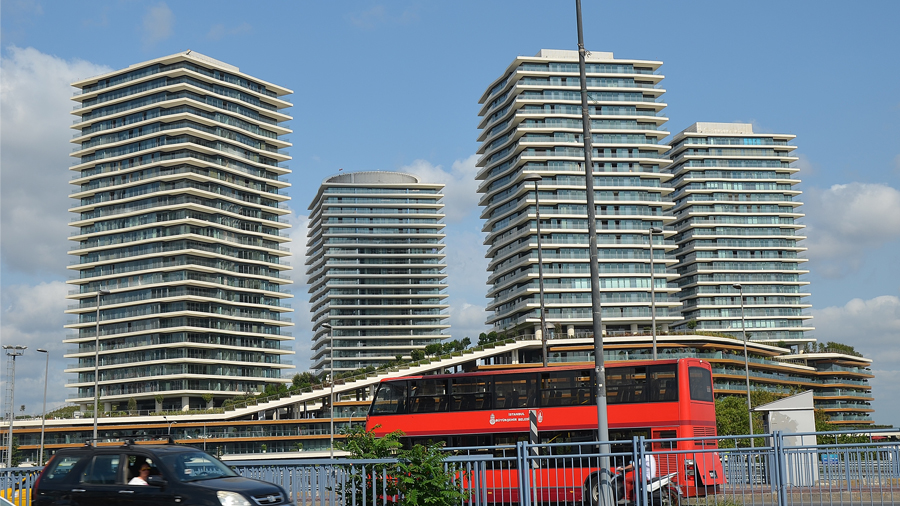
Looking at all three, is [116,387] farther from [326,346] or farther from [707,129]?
[707,129]

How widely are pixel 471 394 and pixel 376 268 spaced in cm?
13327

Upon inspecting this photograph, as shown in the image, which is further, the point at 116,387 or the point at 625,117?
the point at 625,117

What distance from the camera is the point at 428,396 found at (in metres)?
27.0

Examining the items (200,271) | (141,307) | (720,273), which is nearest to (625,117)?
(720,273)

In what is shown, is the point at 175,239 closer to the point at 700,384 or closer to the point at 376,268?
the point at 376,268

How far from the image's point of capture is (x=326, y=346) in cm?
16075

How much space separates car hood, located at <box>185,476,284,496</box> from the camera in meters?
12.0

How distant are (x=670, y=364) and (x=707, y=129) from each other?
129822mm

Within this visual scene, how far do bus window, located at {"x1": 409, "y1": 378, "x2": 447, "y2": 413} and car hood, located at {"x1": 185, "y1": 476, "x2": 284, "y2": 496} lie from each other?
14.4m

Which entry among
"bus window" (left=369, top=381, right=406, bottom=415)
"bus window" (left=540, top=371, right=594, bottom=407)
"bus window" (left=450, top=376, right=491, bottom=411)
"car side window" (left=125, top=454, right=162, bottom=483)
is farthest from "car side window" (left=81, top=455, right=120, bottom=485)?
"bus window" (left=540, top=371, right=594, bottom=407)

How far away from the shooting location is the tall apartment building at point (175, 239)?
102 metres

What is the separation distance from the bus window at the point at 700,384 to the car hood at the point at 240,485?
15656 millimetres

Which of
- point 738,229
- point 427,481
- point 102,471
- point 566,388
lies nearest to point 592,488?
point 427,481

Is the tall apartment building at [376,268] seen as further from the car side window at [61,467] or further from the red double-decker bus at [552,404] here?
the car side window at [61,467]
